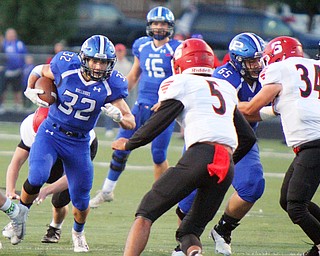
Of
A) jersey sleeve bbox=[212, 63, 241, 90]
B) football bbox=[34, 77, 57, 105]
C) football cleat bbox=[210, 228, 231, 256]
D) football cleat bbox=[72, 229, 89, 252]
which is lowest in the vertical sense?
football cleat bbox=[72, 229, 89, 252]

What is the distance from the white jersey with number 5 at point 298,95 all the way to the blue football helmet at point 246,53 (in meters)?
0.68

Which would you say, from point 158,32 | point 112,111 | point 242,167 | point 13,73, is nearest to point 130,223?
point 242,167


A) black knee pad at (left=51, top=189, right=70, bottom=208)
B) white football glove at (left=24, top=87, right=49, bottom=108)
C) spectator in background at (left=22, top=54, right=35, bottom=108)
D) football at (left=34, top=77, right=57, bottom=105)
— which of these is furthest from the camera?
spectator in background at (left=22, top=54, right=35, bottom=108)

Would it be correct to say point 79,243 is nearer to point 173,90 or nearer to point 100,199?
point 173,90

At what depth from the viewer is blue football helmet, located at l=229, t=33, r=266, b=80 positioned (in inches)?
309

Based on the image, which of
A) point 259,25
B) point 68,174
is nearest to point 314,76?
point 68,174

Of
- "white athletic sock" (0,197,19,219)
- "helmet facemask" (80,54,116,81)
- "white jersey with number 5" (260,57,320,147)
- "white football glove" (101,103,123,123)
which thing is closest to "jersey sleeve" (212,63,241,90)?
"white jersey with number 5" (260,57,320,147)

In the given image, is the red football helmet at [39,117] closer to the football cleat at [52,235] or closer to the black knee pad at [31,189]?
the black knee pad at [31,189]

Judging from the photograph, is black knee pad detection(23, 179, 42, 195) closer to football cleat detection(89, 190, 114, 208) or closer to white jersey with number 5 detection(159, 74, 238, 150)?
white jersey with number 5 detection(159, 74, 238, 150)

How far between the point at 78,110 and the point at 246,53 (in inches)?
56.0

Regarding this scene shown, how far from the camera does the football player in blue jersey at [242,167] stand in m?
7.74

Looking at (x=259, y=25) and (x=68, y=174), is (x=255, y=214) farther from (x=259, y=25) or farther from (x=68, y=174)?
(x=259, y=25)

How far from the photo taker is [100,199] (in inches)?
→ 405

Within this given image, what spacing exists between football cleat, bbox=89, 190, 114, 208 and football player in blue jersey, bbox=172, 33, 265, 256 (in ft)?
8.23
